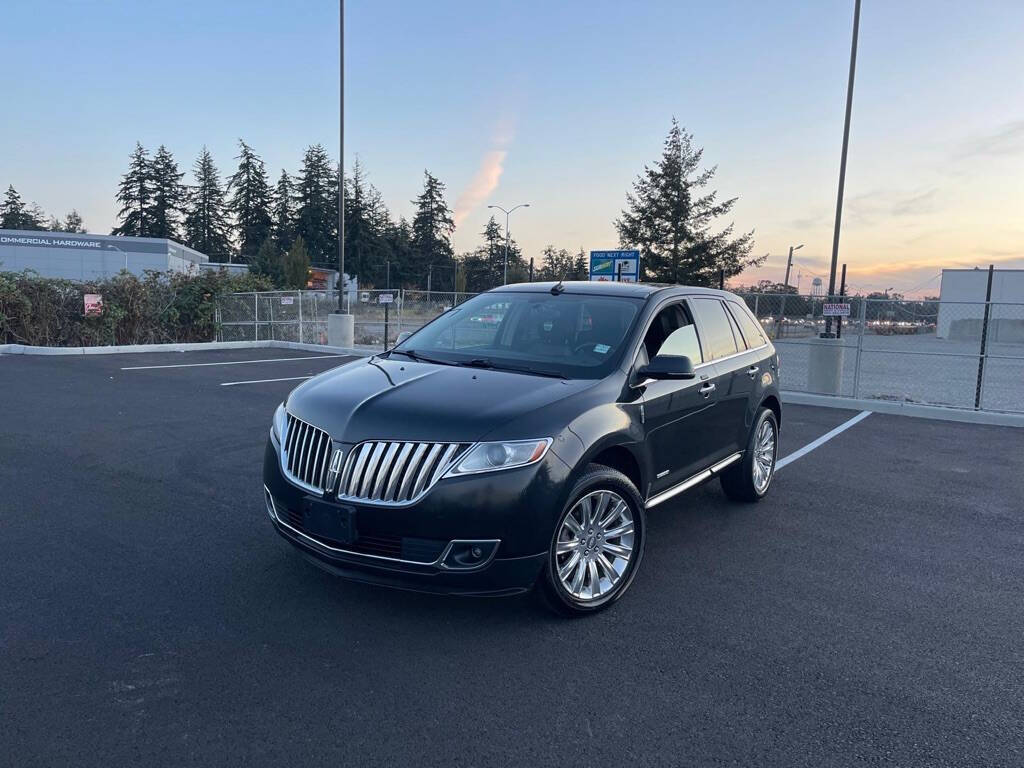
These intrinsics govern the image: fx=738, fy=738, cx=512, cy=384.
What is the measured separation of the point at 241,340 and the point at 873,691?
23257mm

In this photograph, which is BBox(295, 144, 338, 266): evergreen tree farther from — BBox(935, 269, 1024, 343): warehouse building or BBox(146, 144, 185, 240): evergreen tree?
BBox(935, 269, 1024, 343): warehouse building

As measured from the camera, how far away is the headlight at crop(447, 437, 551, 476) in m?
3.51

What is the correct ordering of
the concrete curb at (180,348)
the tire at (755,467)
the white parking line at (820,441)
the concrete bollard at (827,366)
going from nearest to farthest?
the tire at (755,467) → the white parking line at (820,441) → the concrete bollard at (827,366) → the concrete curb at (180,348)

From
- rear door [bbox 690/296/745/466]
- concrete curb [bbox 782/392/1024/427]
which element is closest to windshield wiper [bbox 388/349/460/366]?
rear door [bbox 690/296/745/466]

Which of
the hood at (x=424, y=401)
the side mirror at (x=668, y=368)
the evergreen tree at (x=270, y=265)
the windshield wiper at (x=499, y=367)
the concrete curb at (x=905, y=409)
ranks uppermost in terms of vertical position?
the evergreen tree at (x=270, y=265)

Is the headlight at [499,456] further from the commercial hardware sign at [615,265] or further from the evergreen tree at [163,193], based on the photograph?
the evergreen tree at [163,193]

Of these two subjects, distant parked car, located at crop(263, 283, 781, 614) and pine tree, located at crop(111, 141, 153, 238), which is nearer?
distant parked car, located at crop(263, 283, 781, 614)

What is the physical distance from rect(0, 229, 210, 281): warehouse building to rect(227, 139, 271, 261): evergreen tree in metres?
21.0

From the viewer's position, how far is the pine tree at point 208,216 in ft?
305

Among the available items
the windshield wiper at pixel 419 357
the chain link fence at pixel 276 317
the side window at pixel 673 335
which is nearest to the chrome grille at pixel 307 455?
the windshield wiper at pixel 419 357

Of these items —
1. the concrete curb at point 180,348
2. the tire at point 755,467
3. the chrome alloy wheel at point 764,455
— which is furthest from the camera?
the concrete curb at point 180,348

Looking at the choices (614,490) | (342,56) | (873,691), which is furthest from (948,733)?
(342,56)

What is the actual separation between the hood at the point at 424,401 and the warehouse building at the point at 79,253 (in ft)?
223

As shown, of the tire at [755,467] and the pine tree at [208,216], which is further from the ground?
the pine tree at [208,216]
